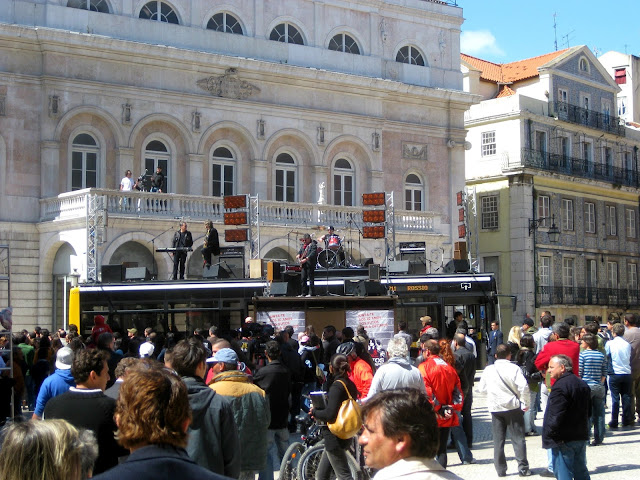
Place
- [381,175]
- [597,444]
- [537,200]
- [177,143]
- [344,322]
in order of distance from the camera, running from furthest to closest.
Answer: [537,200]
[381,175]
[177,143]
[344,322]
[597,444]

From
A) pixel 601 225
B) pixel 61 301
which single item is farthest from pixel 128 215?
pixel 601 225

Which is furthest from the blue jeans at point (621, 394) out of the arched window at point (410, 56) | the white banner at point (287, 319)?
the arched window at point (410, 56)

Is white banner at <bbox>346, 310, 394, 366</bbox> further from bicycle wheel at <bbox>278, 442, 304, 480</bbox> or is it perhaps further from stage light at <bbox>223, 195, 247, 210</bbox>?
bicycle wheel at <bbox>278, 442, 304, 480</bbox>

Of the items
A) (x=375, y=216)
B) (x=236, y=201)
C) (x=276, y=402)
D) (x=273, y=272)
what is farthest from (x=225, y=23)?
(x=276, y=402)

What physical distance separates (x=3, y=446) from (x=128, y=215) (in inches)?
1140

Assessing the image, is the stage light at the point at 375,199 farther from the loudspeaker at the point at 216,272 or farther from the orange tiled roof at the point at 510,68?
the orange tiled roof at the point at 510,68

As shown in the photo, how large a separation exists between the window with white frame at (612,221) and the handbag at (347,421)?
143 feet

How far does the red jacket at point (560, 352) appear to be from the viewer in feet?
48.3

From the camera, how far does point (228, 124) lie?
123 ft

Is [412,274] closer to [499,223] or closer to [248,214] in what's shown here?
[248,214]

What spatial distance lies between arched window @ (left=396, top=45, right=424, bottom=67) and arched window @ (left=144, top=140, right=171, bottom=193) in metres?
11.4

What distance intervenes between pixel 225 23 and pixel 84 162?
7.53 meters

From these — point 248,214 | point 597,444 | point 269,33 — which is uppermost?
point 269,33

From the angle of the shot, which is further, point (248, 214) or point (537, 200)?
point (537, 200)
